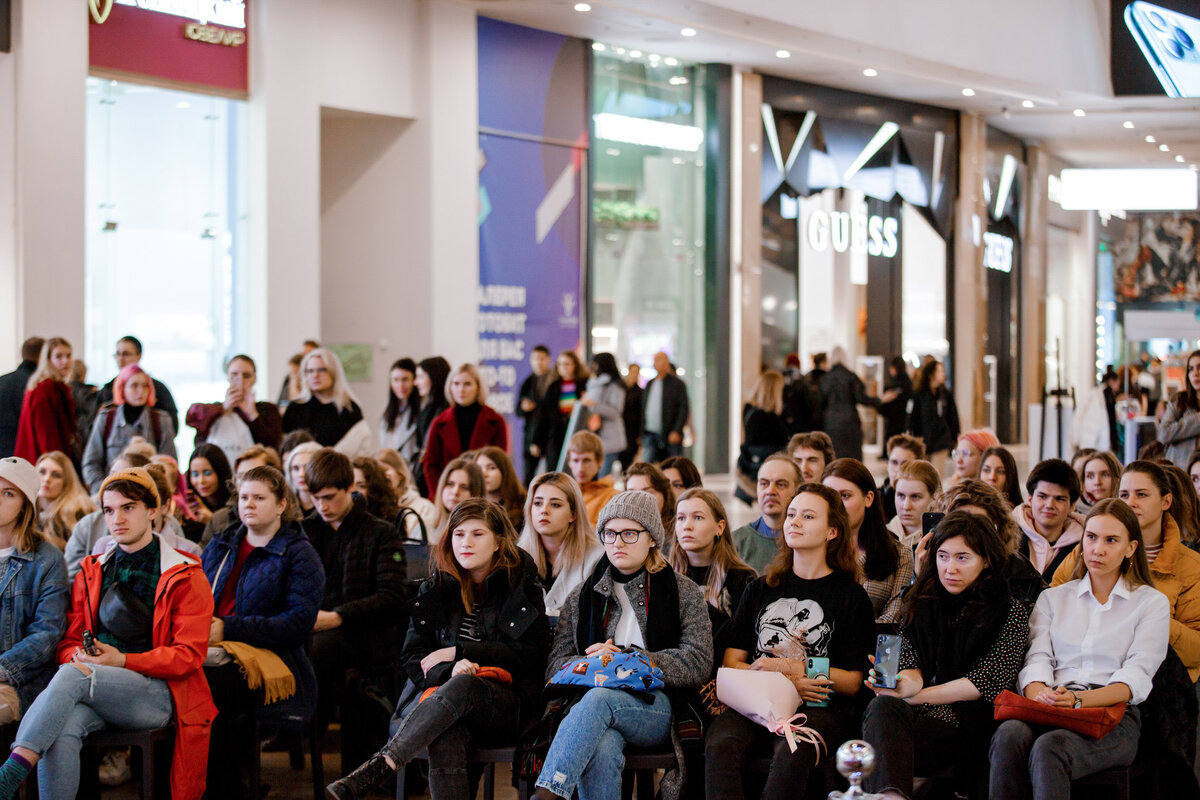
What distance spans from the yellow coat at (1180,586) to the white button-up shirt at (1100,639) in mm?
184

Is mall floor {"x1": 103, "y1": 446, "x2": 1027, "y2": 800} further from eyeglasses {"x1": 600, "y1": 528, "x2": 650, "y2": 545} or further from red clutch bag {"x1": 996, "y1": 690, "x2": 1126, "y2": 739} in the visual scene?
Result: red clutch bag {"x1": 996, "y1": 690, "x2": 1126, "y2": 739}

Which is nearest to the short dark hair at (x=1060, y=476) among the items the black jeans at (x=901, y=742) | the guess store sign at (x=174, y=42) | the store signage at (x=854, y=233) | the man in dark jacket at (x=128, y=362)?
the black jeans at (x=901, y=742)

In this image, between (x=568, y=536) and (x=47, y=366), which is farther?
(x=47, y=366)

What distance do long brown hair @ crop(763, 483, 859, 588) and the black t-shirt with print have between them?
2 centimetres

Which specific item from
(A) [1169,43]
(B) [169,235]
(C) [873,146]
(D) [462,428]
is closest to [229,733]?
(D) [462,428]

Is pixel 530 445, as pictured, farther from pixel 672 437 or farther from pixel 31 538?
pixel 31 538

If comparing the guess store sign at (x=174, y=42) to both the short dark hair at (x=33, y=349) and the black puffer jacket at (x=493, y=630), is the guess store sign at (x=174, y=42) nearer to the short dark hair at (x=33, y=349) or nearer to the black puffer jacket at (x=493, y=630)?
the short dark hair at (x=33, y=349)

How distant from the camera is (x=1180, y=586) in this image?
4.64 meters

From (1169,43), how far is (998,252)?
5716 millimetres

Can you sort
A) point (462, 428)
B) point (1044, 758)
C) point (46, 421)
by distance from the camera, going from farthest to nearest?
point (462, 428)
point (46, 421)
point (1044, 758)

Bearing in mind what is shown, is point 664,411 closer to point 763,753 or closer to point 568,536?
point 568,536

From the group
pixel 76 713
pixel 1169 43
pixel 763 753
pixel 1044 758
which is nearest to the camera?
pixel 1044 758

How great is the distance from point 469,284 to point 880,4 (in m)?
5.86

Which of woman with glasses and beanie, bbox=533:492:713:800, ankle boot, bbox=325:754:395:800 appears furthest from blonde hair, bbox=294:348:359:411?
ankle boot, bbox=325:754:395:800
